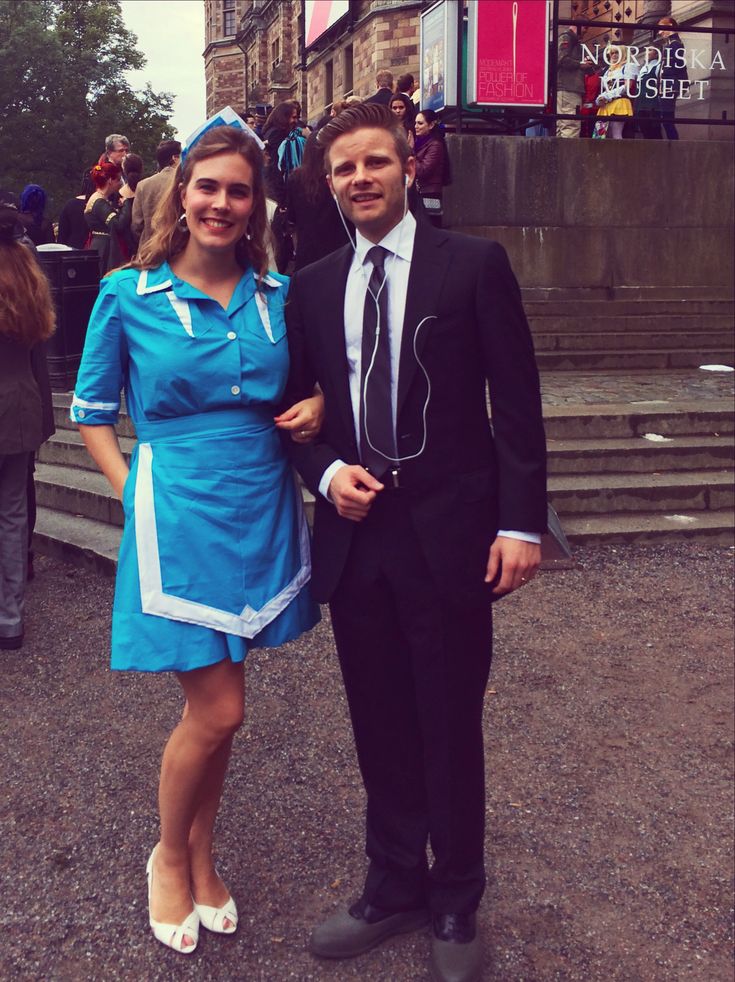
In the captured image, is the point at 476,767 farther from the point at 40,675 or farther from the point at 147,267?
the point at 40,675

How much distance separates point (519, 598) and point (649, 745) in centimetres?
190

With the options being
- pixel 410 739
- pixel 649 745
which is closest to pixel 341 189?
pixel 410 739

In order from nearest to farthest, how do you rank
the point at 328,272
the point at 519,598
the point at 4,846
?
the point at 328,272, the point at 4,846, the point at 519,598

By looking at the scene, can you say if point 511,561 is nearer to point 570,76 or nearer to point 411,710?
point 411,710

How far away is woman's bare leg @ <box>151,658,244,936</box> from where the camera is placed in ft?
9.20

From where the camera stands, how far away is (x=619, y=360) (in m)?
11.0

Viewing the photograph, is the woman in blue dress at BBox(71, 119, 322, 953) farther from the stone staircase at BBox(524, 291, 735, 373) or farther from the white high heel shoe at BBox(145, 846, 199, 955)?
the stone staircase at BBox(524, 291, 735, 373)

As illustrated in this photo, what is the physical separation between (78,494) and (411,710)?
5.09 metres

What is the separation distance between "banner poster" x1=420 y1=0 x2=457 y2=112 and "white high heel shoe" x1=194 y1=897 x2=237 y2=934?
11990 millimetres

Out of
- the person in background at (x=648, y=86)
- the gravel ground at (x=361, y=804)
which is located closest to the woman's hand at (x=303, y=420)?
the gravel ground at (x=361, y=804)

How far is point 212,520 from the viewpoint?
274 cm

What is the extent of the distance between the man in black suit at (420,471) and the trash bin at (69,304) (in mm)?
7714

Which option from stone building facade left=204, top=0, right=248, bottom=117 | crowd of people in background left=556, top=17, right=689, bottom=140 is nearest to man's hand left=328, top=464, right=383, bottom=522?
crowd of people in background left=556, top=17, right=689, bottom=140

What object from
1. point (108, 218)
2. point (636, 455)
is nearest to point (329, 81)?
point (108, 218)
